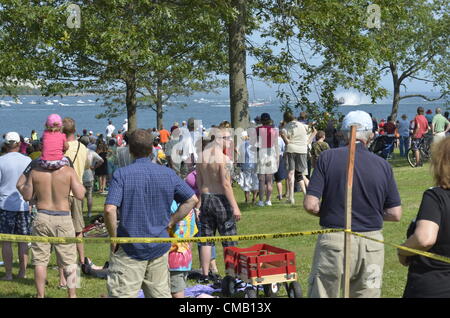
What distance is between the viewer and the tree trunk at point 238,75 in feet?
53.3

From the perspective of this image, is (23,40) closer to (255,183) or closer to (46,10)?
(46,10)

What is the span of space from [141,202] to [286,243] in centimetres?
558

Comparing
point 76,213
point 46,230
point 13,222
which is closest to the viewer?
point 46,230

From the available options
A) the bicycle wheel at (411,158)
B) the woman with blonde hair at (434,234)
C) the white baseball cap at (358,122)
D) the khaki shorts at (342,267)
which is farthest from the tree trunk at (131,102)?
the woman with blonde hair at (434,234)

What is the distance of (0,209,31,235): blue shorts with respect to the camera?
8656 millimetres

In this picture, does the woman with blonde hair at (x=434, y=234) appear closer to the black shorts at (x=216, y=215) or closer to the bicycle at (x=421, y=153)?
the black shorts at (x=216, y=215)

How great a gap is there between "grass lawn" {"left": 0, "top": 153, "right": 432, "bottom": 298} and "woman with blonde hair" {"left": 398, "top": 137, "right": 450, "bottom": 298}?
10.4 feet

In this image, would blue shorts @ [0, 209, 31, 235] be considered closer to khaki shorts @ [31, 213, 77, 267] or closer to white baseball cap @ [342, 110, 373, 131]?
khaki shorts @ [31, 213, 77, 267]

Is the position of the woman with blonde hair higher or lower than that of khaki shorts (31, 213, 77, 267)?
higher

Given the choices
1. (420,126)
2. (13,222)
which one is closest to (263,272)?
(13,222)

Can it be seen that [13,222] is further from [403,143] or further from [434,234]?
[403,143]

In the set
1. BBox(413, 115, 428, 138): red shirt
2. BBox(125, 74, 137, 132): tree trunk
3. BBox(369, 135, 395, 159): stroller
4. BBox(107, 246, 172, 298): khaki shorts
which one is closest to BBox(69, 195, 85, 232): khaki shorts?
BBox(107, 246, 172, 298): khaki shorts

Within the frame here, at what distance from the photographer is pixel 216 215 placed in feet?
27.7
